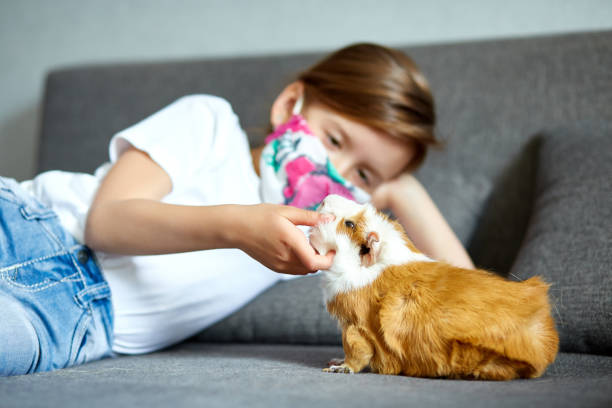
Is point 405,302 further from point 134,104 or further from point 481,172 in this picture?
point 134,104

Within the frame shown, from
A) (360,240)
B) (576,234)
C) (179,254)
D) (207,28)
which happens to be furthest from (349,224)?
(207,28)

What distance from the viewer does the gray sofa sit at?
541mm

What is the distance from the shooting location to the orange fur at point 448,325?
2.00 feet

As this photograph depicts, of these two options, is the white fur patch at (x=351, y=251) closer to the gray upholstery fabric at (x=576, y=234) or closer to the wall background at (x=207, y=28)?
the gray upholstery fabric at (x=576, y=234)

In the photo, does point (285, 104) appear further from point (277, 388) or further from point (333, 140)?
point (277, 388)

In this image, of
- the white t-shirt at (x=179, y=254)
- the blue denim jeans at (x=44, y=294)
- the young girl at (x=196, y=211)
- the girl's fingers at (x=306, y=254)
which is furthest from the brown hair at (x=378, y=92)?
the blue denim jeans at (x=44, y=294)

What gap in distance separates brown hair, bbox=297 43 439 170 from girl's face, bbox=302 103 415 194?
0.06 feet

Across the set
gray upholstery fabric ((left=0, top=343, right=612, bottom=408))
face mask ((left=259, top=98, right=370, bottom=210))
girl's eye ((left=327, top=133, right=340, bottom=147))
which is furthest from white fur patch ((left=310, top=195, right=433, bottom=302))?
girl's eye ((left=327, top=133, right=340, bottom=147))

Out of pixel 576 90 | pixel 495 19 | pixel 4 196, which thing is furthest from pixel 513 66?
pixel 4 196

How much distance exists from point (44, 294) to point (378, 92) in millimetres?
772

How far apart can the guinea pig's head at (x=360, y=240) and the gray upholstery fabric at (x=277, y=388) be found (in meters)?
0.15

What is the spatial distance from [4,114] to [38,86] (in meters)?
0.16

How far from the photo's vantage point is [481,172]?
124 centimetres

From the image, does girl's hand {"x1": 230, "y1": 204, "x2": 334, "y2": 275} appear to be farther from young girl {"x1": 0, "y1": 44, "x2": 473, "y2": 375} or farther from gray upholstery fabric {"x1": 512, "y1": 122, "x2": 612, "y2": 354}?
gray upholstery fabric {"x1": 512, "y1": 122, "x2": 612, "y2": 354}
